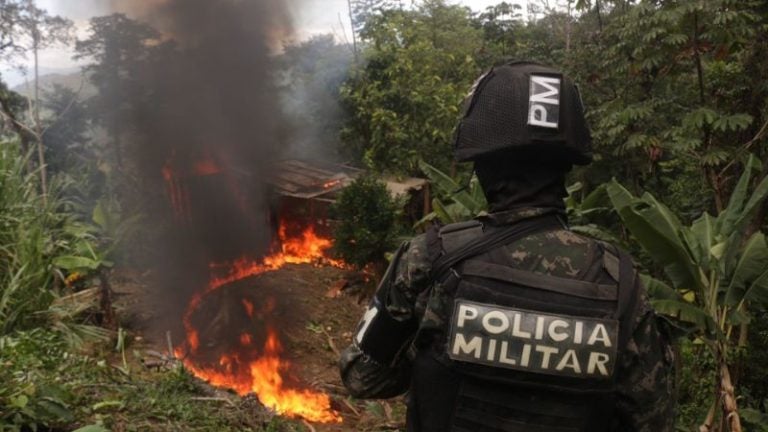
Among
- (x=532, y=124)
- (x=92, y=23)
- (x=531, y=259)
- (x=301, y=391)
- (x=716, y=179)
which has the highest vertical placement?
(x=92, y=23)

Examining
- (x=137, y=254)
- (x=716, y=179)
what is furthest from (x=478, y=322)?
(x=137, y=254)

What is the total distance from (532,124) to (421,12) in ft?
48.4

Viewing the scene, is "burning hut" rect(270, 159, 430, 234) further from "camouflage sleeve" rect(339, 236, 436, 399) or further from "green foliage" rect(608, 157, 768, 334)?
"camouflage sleeve" rect(339, 236, 436, 399)

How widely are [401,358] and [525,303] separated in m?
0.45

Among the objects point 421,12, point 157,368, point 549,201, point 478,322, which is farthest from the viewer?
point 421,12

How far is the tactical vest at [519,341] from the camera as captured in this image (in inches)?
54.6

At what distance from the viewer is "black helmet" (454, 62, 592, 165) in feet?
4.73

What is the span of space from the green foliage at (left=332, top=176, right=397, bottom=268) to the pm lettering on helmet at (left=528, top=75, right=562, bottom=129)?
8.03 metres

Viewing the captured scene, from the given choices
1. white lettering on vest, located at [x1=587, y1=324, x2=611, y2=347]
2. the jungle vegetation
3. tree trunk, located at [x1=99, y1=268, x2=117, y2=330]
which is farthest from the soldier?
tree trunk, located at [x1=99, y1=268, x2=117, y2=330]

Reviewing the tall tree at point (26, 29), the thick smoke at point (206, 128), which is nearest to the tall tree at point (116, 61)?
the thick smoke at point (206, 128)

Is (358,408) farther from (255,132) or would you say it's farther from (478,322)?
(255,132)

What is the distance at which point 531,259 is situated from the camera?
4.78ft

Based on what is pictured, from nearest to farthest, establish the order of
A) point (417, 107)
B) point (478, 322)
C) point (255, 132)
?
point (478, 322) < point (417, 107) < point (255, 132)

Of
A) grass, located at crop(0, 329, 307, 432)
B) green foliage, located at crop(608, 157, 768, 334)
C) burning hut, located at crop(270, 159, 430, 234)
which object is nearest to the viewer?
grass, located at crop(0, 329, 307, 432)
